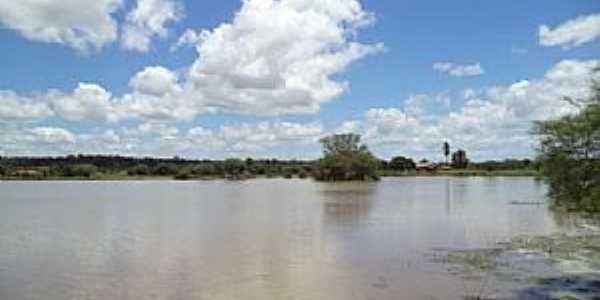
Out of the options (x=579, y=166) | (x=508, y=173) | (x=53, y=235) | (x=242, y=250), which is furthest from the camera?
(x=508, y=173)

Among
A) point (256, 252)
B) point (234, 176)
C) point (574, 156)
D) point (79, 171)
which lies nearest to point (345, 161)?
point (234, 176)

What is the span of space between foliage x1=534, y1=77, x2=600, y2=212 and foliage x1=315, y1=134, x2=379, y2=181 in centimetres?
10970

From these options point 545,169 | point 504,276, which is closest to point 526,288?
point 504,276

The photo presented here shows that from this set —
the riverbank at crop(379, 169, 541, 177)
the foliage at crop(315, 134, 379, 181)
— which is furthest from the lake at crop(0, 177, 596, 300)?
the riverbank at crop(379, 169, 541, 177)

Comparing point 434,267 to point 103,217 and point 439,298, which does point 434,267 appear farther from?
point 103,217

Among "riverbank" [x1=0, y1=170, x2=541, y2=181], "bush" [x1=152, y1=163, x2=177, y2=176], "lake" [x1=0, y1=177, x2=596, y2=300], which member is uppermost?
"bush" [x1=152, y1=163, x2=177, y2=176]

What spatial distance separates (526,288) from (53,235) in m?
24.0

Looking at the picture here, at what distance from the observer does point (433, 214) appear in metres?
43.3

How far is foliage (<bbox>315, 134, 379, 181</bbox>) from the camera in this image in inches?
4931

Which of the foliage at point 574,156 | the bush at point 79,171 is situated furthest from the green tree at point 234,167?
the foliage at point 574,156

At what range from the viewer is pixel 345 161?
12481 centimetres

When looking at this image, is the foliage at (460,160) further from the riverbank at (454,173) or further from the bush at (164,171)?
the bush at (164,171)

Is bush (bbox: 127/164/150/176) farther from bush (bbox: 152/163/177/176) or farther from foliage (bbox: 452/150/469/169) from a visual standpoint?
foliage (bbox: 452/150/469/169)

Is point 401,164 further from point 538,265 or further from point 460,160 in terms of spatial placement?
point 538,265
